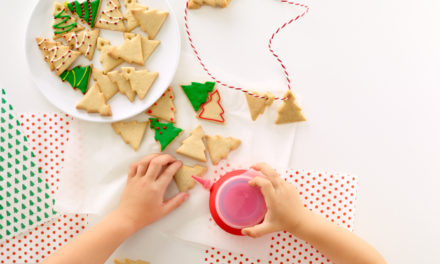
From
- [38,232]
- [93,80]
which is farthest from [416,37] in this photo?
[38,232]

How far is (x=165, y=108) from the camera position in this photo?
0.89m

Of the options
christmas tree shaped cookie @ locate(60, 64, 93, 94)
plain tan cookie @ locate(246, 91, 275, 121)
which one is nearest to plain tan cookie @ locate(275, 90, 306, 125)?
plain tan cookie @ locate(246, 91, 275, 121)

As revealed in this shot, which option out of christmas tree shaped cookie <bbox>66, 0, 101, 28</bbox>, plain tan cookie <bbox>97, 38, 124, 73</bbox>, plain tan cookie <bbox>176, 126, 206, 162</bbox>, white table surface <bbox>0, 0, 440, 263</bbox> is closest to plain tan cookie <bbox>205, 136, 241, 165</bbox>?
plain tan cookie <bbox>176, 126, 206, 162</bbox>

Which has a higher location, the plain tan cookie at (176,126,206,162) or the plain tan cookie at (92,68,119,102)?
the plain tan cookie at (92,68,119,102)

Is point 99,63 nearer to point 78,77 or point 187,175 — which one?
point 78,77

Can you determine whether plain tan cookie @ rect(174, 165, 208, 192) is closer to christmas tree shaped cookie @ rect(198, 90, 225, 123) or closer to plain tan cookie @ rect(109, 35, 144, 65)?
christmas tree shaped cookie @ rect(198, 90, 225, 123)

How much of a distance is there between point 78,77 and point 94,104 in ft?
0.24

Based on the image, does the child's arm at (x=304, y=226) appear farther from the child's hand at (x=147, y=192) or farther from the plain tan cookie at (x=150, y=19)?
the plain tan cookie at (x=150, y=19)

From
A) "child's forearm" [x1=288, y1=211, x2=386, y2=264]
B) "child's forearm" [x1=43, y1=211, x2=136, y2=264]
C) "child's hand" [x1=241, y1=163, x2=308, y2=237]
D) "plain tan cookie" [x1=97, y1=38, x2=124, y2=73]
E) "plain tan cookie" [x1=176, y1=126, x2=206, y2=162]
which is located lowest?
"child's forearm" [x1=43, y1=211, x2=136, y2=264]

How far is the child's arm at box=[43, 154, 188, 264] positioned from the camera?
84 centimetres

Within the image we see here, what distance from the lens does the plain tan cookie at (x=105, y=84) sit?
2.87 ft

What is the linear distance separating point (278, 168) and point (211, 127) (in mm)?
184

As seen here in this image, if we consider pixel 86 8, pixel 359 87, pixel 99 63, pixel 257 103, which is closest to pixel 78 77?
pixel 99 63

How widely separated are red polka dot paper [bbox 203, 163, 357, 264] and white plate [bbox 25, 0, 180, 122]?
0.82 feet
